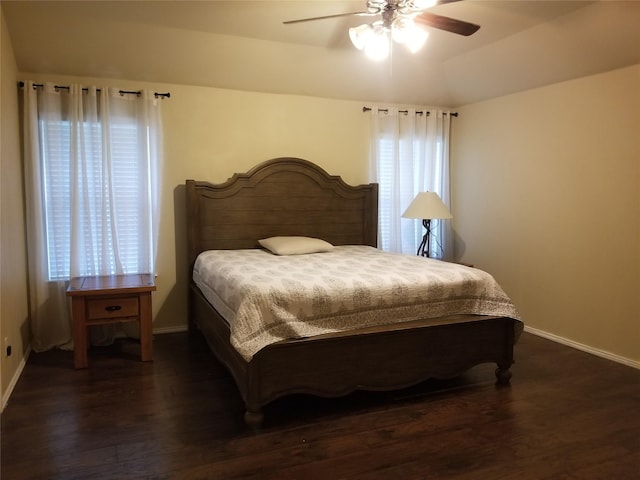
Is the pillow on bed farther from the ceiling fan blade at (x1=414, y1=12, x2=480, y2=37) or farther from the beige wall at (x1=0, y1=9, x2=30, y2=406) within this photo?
the ceiling fan blade at (x1=414, y1=12, x2=480, y2=37)

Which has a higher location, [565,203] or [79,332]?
[565,203]

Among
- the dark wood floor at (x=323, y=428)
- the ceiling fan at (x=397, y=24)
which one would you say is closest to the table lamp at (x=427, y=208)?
the dark wood floor at (x=323, y=428)

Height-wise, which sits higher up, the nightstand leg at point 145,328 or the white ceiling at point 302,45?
the white ceiling at point 302,45

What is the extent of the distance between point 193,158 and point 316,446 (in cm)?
288

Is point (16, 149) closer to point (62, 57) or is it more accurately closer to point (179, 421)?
point (62, 57)

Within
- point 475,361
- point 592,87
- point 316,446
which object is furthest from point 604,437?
point 592,87

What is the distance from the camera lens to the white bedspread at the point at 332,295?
2551 mm

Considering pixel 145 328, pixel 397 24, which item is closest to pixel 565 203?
pixel 397 24

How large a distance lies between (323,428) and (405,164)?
10.4ft

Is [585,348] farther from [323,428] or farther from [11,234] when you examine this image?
[11,234]

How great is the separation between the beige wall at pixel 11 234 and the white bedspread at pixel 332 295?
1270 millimetres

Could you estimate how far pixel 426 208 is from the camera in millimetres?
4555

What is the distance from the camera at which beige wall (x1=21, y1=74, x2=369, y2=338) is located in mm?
4289

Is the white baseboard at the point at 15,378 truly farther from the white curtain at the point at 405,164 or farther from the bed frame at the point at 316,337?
the white curtain at the point at 405,164
